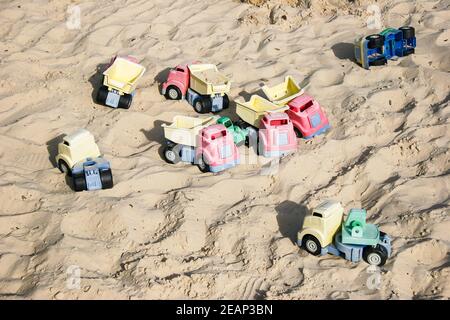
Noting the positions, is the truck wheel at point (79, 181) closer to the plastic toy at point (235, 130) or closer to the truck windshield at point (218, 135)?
the truck windshield at point (218, 135)

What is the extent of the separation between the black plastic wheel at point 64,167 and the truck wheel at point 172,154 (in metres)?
0.79

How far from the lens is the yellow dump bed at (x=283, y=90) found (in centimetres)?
561

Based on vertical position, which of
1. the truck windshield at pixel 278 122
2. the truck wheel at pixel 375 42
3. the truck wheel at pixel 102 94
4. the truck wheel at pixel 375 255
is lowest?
the truck wheel at pixel 102 94

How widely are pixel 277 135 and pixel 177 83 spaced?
4.16ft

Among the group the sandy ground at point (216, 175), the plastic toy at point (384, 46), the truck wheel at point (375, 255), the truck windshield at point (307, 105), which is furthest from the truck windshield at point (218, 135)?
the plastic toy at point (384, 46)

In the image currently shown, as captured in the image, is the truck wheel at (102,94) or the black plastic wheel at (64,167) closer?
the black plastic wheel at (64,167)

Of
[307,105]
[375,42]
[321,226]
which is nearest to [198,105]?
[307,105]

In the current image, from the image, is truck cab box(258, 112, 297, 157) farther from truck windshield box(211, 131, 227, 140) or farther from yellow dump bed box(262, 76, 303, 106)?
yellow dump bed box(262, 76, 303, 106)

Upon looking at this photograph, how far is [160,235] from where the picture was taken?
4.29m

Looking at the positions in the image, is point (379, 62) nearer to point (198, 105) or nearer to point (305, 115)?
point (305, 115)

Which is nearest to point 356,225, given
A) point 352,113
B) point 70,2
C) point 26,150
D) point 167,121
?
point 352,113

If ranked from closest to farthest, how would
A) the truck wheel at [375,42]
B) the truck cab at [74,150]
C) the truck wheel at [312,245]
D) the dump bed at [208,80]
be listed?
the truck wheel at [312,245] → the truck cab at [74,150] → the dump bed at [208,80] → the truck wheel at [375,42]

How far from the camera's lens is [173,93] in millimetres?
5875

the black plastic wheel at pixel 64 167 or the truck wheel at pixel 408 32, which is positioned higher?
the truck wheel at pixel 408 32
